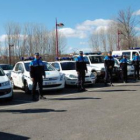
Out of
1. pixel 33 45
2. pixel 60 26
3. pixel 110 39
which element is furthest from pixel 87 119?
pixel 110 39

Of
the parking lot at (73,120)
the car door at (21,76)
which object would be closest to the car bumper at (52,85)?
the car door at (21,76)

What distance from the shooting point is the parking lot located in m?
5.57

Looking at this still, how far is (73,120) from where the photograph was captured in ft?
22.4

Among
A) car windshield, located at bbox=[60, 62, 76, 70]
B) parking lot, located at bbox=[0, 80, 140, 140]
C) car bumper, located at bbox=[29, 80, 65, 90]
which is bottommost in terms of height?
parking lot, located at bbox=[0, 80, 140, 140]

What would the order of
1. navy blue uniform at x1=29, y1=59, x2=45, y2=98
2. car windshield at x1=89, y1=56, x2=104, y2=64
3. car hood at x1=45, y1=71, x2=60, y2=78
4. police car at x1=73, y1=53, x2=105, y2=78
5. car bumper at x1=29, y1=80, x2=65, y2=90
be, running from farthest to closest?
car windshield at x1=89, y1=56, x2=104, y2=64, police car at x1=73, y1=53, x2=105, y2=78, car hood at x1=45, y1=71, x2=60, y2=78, car bumper at x1=29, y1=80, x2=65, y2=90, navy blue uniform at x1=29, y1=59, x2=45, y2=98

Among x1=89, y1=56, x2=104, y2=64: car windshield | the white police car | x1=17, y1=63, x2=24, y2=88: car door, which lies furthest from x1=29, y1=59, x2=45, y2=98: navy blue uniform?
x1=89, y1=56, x2=104, y2=64: car windshield

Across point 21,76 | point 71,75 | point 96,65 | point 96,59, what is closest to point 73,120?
point 21,76

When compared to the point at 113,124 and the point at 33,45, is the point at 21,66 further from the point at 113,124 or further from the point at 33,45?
the point at 33,45

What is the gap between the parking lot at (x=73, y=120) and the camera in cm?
557

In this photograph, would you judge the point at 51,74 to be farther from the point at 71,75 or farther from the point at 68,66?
the point at 68,66

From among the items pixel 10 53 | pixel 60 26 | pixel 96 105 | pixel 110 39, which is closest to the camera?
pixel 96 105

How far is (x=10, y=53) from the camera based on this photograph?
120 ft

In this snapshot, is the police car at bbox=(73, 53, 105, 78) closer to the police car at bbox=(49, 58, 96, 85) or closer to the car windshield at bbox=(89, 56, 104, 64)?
the car windshield at bbox=(89, 56, 104, 64)

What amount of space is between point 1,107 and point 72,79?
5513mm
